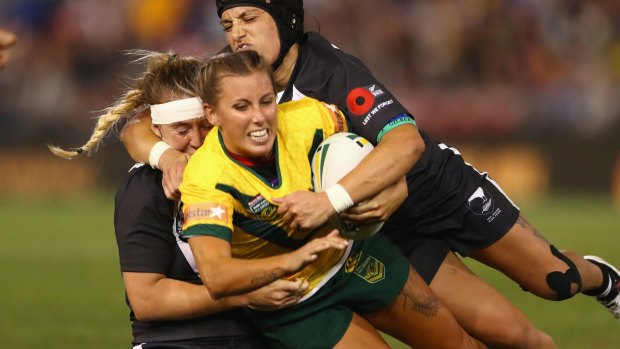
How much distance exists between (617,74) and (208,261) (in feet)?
54.8

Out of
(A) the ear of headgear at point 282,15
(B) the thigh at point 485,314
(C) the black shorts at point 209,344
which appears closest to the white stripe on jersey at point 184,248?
(C) the black shorts at point 209,344

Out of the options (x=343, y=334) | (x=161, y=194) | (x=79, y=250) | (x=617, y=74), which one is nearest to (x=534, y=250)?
Result: (x=343, y=334)

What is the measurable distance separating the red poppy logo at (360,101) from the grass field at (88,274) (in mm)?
3461

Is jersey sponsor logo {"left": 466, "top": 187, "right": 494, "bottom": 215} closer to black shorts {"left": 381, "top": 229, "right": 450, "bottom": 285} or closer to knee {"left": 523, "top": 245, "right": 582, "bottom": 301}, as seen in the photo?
black shorts {"left": 381, "top": 229, "right": 450, "bottom": 285}

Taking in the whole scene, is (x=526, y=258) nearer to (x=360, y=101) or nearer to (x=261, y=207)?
(x=360, y=101)

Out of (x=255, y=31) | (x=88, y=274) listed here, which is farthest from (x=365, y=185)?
(x=88, y=274)

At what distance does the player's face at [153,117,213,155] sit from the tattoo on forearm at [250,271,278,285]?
43.2 inches

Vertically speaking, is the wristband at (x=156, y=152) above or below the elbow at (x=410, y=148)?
above

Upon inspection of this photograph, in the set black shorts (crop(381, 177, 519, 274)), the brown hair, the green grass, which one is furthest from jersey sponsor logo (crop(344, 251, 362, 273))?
the green grass

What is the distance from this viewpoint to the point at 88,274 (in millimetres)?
12719

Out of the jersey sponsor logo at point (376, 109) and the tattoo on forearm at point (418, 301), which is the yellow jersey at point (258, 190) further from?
the tattoo on forearm at point (418, 301)

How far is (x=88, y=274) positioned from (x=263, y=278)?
27.3 feet

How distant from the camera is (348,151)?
5203 mm

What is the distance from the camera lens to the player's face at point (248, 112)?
5.01 metres
